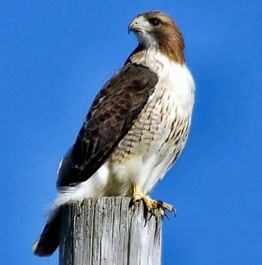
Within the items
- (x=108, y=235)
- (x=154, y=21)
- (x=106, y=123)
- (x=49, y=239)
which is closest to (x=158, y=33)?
(x=154, y=21)

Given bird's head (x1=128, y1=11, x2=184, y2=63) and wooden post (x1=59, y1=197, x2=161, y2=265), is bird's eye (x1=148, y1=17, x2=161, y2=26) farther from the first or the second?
wooden post (x1=59, y1=197, x2=161, y2=265)

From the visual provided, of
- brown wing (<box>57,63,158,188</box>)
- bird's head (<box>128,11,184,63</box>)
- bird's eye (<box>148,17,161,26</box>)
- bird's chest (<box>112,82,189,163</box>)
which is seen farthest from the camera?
bird's eye (<box>148,17,161,26</box>)

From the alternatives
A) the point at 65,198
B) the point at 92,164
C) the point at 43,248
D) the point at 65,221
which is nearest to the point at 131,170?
the point at 92,164

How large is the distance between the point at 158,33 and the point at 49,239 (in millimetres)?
2428

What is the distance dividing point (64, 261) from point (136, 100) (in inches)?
98.1

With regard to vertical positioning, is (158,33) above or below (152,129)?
above

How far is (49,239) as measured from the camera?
4801 mm

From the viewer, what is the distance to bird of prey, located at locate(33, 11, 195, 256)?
19.1 feet

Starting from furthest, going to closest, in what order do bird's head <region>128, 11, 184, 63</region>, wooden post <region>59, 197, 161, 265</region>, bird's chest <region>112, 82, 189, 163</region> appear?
bird's head <region>128, 11, 184, 63</region>
bird's chest <region>112, 82, 189, 163</region>
wooden post <region>59, 197, 161, 265</region>

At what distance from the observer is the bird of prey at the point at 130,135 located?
581 cm

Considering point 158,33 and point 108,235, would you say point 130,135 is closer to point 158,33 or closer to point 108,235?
point 158,33

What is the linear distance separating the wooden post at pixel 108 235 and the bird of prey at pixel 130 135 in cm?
185

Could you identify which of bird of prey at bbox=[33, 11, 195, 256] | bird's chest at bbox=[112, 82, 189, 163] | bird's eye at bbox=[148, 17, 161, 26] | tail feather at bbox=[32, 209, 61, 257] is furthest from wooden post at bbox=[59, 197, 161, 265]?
bird's eye at bbox=[148, 17, 161, 26]

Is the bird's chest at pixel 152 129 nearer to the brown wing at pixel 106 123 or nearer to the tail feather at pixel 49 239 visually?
the brown wing at pixel 106 123
